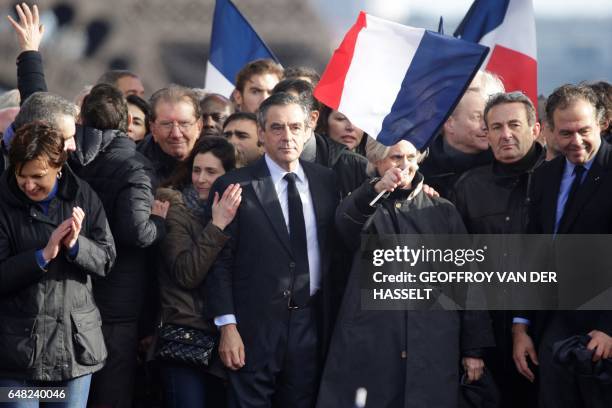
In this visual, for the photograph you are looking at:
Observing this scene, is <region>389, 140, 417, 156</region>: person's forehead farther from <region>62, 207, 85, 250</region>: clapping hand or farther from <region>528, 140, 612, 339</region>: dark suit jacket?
<region>62, 207, 85, 250</region>: clapping hand

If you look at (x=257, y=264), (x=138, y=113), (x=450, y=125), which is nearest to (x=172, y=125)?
(x=138, y=113)

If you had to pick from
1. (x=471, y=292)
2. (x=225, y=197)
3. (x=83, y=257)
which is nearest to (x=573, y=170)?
(x=471, y=292)

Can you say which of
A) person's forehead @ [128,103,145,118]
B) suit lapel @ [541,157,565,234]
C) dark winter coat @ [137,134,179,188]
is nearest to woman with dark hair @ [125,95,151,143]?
person's forehead @ [128,103,145,118]

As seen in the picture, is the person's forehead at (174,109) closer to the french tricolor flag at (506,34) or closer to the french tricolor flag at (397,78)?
the french tricolor flag at (397,78)

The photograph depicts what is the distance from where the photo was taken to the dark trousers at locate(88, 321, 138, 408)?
649 cm

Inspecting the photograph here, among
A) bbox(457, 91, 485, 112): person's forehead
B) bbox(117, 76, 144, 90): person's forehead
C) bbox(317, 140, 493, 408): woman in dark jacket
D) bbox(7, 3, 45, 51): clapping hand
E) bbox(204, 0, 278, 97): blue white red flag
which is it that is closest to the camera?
bbox(317, 140, 493, 408): woman in dark jacket

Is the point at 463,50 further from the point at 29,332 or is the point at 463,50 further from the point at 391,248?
the point at 29,332

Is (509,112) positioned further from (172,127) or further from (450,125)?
(172,127)

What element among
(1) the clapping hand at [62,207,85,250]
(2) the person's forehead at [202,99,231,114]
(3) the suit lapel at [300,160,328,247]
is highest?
(2) the person's forehead at [202,99,231,114]

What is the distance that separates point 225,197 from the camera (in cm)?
650

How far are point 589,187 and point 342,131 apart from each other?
6.45 feet

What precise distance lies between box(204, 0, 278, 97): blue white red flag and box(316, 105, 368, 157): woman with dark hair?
2.12 m

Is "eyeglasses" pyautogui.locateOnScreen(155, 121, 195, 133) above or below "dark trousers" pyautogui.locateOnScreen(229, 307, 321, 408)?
above

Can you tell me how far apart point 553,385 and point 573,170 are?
3.69 feet
